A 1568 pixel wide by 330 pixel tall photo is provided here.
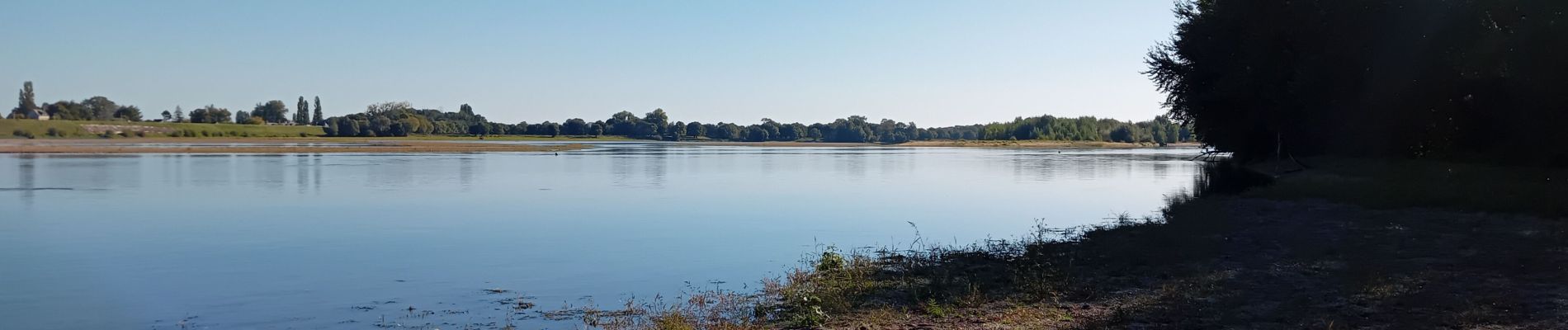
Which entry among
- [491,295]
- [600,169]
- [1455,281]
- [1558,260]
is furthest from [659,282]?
[600,169]

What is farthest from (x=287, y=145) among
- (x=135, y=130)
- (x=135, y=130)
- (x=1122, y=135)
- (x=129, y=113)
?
(x=1122, y=135)

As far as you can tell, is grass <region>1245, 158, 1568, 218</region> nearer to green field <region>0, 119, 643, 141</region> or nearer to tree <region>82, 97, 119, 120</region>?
green field <region>0, 119, 643, 141</region>

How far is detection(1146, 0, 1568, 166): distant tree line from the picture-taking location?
20.4m

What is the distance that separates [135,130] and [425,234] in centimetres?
11807

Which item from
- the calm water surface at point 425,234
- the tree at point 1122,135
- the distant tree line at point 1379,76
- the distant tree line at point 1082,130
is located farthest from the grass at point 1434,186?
the tree at point 1122,135

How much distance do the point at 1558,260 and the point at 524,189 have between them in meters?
26.2

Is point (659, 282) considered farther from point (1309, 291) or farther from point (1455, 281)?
point (1455, 281)

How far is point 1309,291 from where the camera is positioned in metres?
9.44

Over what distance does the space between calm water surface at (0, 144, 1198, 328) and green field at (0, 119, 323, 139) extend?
85.4 meters

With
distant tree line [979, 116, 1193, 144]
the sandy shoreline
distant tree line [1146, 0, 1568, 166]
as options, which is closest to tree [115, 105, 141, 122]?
the sandy shoreline

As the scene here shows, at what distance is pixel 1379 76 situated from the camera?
89.7 ft

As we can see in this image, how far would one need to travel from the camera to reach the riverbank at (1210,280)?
8.36 m

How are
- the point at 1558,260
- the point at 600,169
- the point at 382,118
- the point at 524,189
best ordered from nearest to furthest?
the point at 1558,260 → the point at 524,189 → the point at 600,169 → the point at 382,118

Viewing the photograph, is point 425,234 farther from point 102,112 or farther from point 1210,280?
point 102,112
